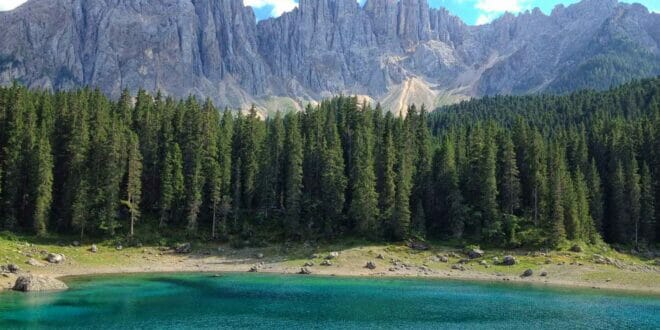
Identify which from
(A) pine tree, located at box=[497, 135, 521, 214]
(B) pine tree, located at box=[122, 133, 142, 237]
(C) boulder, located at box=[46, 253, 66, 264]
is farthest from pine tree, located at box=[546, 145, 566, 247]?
(C) boulder, located at box=[46, 253, 66, 264]

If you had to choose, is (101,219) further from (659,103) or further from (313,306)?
(659,103)

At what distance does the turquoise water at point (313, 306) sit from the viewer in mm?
46812

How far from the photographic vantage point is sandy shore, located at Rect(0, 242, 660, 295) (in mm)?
76000

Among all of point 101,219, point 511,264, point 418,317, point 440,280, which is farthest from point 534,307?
point 101,219

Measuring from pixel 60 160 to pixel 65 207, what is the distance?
36.9ft

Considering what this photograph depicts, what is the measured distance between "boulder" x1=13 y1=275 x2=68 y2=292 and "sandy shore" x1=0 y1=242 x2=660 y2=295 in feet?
37.8

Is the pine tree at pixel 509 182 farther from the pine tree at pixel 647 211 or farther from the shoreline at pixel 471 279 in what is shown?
the shoreline at pixel 471 279

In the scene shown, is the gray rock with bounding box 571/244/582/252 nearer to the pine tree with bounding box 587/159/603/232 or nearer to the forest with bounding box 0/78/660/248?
the forest with bounding box 0/78/660/248

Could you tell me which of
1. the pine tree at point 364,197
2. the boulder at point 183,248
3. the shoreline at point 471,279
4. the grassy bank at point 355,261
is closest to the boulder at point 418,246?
the grassy bank at point 355,261

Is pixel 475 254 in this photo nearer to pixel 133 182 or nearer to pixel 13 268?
pixel 133 182

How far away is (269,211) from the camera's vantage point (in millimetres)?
106938

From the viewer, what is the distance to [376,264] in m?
85.2

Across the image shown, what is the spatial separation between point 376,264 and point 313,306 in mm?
31534

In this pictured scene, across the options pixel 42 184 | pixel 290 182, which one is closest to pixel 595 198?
pixel 290 182
